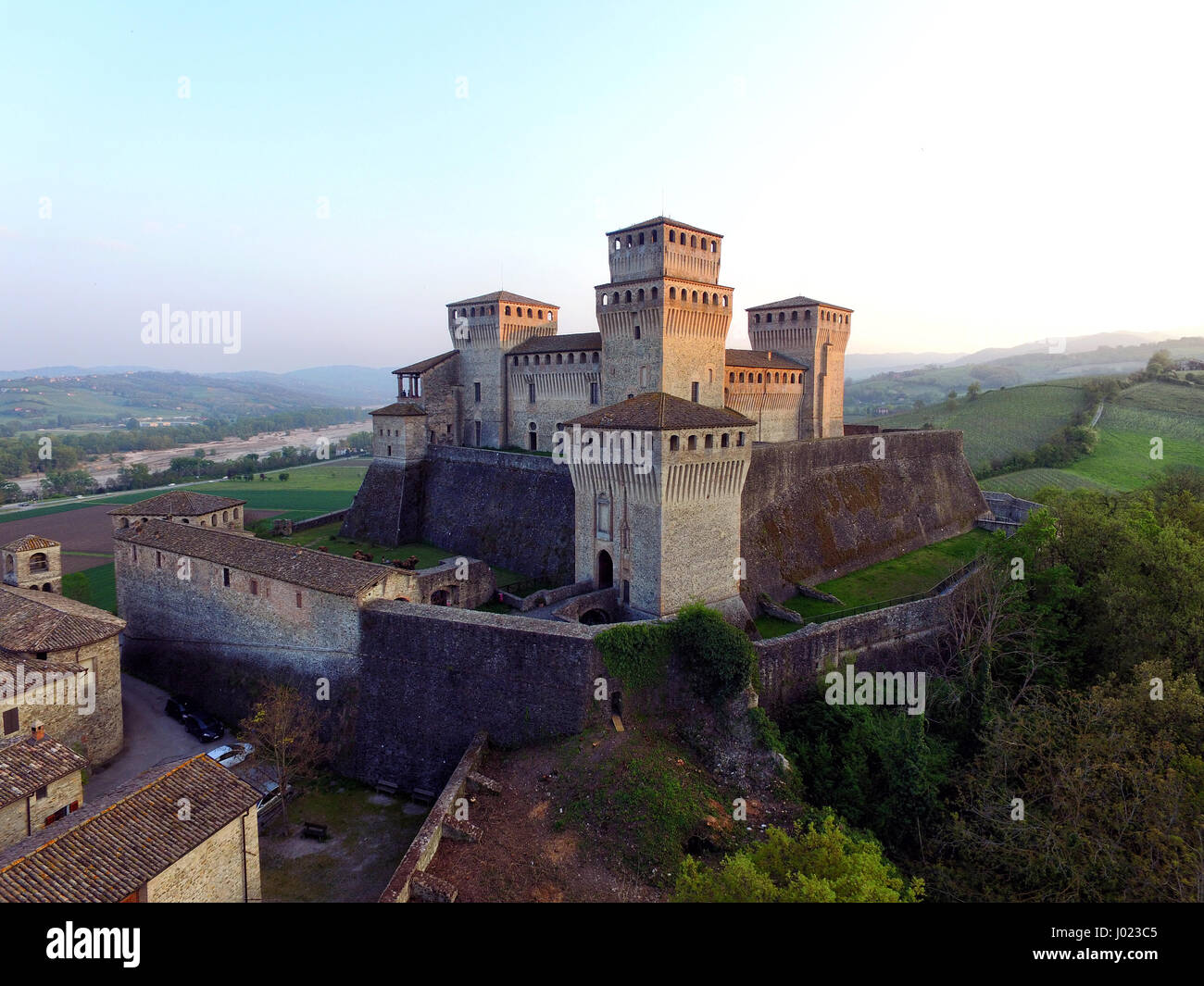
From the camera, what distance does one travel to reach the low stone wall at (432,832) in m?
14.1

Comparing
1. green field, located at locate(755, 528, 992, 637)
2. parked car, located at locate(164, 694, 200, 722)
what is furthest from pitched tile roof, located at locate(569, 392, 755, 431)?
parked car, located at locate(164, 694, 200, 722)

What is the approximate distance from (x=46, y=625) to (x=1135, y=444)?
7521 cm

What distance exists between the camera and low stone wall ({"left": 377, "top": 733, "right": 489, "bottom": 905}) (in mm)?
14141

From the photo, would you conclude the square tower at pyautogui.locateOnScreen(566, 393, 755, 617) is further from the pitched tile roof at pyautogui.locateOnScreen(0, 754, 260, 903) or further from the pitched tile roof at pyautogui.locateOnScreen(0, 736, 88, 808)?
the pitched tile roof at pyautogui.locateOnScreen(0, 736, 88, 808)

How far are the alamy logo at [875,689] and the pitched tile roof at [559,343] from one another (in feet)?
62.9

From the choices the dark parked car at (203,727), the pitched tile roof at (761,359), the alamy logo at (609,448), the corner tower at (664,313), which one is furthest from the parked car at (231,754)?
the pitched tile roof at (761,359)

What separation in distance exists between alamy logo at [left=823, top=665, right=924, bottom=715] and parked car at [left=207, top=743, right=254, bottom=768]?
18.1m

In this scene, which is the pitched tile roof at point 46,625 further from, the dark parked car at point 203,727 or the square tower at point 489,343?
the square tower at point 489,343

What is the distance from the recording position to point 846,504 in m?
33.9

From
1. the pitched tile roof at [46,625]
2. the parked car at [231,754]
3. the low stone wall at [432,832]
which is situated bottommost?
the parked car at [231,754]

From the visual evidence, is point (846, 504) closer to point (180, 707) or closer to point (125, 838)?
point (180, 707)

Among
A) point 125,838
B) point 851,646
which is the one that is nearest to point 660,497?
point 851,646
